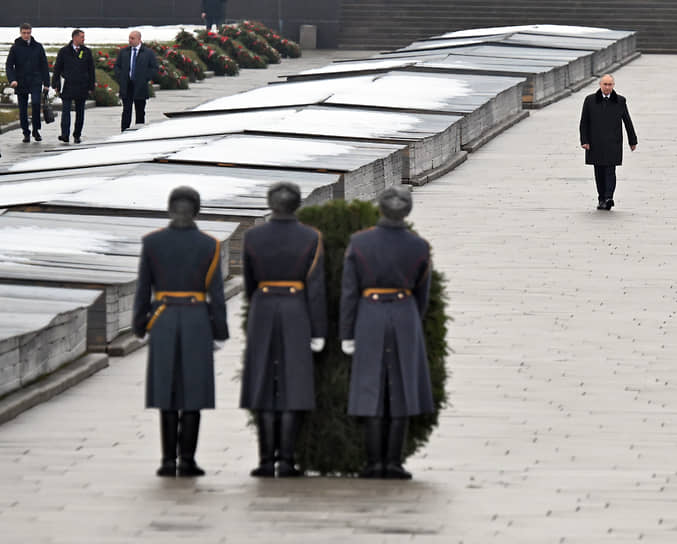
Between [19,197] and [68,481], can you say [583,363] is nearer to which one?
[68,481]

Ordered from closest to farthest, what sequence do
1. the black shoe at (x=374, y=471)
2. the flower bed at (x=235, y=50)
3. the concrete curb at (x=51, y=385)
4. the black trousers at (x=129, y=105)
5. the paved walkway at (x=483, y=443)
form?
the paved walkway at (x=483, y=443)
the black shoe at (x=374, y=471)
the concrete curb at (x=51, y=385)
the black trousers at (x=129, y=105)
the flower bed at (x=235, y=50)

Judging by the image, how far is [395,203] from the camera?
866cm

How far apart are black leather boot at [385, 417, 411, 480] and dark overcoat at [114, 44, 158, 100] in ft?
65.3

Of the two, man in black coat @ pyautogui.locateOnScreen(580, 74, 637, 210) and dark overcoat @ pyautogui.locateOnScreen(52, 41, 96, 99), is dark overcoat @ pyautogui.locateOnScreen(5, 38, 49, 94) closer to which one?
dark overcoat @ pyautogui.locateOnScreen(52, 41, 96, 99)

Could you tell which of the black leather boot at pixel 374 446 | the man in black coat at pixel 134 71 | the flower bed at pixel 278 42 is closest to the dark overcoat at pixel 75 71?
the man in black coat at pixel 134 71

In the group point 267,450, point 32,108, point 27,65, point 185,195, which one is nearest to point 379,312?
point 267,450

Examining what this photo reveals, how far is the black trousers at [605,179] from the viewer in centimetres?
2077

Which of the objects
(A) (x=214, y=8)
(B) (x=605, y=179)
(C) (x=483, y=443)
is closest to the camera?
(C) (x=483, y=443)

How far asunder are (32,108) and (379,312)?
70.1 ft

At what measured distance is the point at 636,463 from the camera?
9.34 meters

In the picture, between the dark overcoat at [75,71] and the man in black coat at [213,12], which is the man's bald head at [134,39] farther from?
the man in black coat at [213,12]

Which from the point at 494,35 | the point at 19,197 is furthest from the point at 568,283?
the point at 494,35

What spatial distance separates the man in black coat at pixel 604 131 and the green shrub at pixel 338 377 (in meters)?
12.1

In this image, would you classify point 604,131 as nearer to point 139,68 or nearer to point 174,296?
point 139,68
